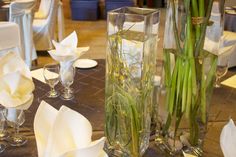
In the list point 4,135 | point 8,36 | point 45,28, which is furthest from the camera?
point 45,28

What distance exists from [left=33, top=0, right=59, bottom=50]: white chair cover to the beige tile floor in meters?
0.18

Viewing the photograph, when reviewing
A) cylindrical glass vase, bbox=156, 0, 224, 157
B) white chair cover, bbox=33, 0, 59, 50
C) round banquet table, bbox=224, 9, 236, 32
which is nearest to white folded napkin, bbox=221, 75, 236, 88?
cylindrical glass vase, bbox=156, 0, 224, 157

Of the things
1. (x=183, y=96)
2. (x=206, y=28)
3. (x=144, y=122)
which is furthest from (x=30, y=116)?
(x=206, y=28)

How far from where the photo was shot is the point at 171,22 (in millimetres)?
864

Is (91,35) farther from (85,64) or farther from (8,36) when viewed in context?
(85,64)

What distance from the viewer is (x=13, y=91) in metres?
0.88

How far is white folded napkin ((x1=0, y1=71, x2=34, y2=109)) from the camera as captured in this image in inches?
34.6

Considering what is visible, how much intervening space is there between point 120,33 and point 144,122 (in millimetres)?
252

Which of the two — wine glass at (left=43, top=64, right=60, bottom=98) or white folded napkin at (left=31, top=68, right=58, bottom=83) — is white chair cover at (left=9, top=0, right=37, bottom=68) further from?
wine glass at (left=43, top=64, right=60, bottom=98)

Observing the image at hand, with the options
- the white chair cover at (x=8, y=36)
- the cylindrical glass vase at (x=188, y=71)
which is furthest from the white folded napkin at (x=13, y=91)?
the white chair cover at (x=8, y=36)

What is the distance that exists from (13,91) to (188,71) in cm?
48

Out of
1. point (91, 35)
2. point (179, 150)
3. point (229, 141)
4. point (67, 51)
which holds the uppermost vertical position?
point (67, 51)

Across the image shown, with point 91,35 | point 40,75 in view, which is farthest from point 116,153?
point 91,35

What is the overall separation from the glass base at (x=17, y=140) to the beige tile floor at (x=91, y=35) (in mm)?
2879
